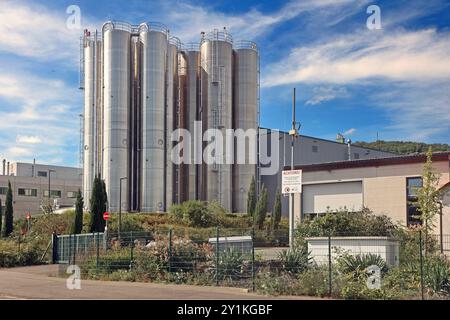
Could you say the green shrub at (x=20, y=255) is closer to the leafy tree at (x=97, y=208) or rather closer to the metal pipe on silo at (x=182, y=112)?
the leafy tree at (x=97, y=208)

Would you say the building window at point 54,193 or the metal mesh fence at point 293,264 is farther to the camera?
the building window at point 54,193

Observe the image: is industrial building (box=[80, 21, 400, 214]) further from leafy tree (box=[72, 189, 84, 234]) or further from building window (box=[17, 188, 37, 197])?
building window (box=[17, 188, 37, 197])

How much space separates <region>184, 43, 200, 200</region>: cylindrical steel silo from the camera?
218 feet

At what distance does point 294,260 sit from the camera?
20422mm

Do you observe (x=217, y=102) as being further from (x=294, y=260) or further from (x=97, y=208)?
(x=294, y=260)

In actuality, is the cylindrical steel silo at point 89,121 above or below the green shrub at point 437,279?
above

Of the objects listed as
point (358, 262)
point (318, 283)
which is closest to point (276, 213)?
point (358, 262)

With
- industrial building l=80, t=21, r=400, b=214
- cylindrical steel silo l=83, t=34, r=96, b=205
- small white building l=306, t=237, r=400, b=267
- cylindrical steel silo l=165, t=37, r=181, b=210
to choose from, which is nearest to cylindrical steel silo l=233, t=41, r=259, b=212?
industrial building l=80, t=21, r=400, b=214

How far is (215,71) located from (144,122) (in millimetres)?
10498

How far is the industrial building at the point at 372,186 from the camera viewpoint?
30.4 m

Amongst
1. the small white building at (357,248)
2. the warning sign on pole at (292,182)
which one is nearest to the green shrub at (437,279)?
the small white building at (357,248)

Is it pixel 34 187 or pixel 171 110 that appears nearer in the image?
pixel 171 110

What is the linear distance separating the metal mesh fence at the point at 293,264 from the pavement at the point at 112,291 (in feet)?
2.95

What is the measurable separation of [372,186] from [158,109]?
114 feet
